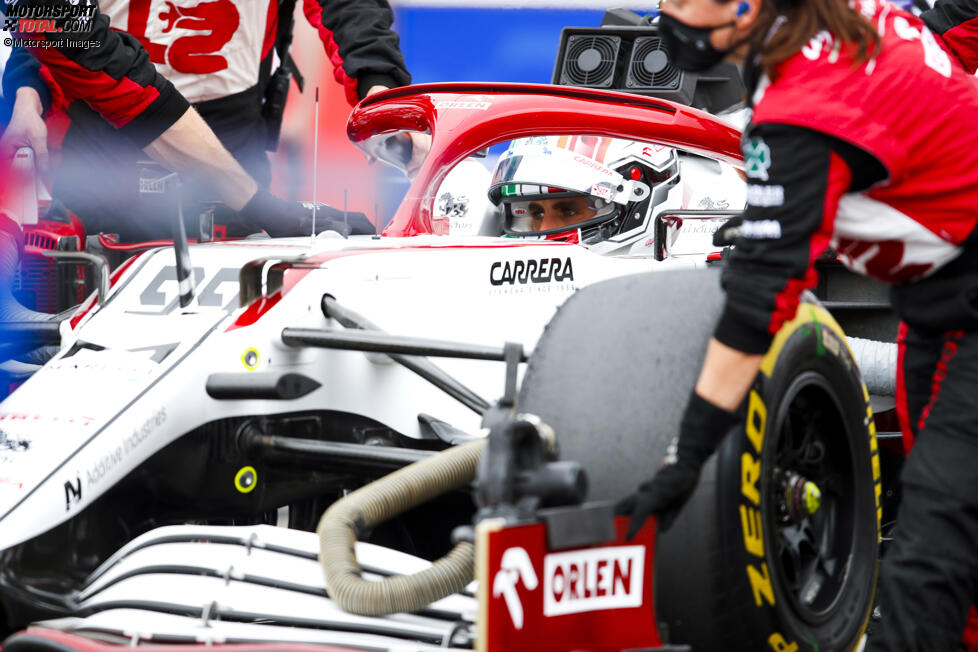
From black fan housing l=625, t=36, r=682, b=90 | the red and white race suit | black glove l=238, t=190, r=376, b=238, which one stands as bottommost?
the red and white race suit

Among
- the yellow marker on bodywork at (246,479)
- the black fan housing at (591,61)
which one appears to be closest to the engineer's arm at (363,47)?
the yellow marker on bodywork at (246,479)

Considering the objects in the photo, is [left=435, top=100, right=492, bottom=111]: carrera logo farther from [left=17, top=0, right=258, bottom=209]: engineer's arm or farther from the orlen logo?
the orlen logo

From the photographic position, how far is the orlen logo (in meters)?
1.70

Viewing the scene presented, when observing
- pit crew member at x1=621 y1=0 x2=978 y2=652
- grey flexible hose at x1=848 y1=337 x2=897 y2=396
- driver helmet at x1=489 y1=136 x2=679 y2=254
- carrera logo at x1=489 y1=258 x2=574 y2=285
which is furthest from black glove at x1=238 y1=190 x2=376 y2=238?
pit crew member at x1=621 y1=0 x2=978 y2=652

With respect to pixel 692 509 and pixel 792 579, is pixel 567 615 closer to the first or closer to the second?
pixel 692 509

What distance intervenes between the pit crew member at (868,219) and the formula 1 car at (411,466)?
177 millimetres

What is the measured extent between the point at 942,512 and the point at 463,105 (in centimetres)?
189

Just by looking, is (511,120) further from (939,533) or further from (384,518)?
(939,533)

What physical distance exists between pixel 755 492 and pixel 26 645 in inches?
48.2

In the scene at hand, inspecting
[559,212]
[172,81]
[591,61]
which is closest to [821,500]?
[559,212]

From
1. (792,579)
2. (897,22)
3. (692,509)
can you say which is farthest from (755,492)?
(897,22)

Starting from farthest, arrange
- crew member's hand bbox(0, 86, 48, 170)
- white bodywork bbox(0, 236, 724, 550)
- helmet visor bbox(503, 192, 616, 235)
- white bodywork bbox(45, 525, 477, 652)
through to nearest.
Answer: helmet visor bbox(503, 192, 616, 235) < crew member's hand bbox(0, 86, 48, 170) < white bodywork bbox(0, 236, 724, 550) < white bodywork bbox(45, 525, 477, 652)

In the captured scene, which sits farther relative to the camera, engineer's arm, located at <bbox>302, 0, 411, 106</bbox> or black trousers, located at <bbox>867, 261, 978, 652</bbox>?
engineer's arm, located at <bbox>302, 0, 411, 106</bbox>

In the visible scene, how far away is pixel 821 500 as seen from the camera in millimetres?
2369
